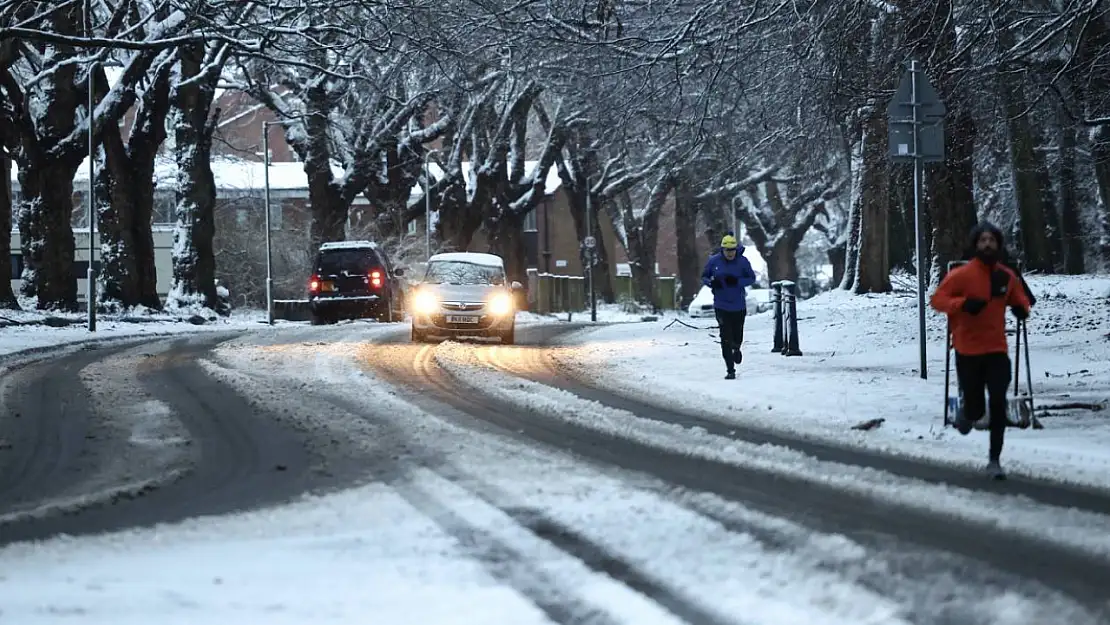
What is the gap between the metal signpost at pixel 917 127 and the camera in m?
16.0

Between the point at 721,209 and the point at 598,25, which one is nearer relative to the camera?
the point at 598,25

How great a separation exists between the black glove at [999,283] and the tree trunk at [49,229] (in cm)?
2888

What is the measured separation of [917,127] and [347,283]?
24694 millimetres

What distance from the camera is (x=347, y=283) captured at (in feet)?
129

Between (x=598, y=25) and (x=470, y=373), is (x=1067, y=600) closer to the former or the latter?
(x=470, y=373)

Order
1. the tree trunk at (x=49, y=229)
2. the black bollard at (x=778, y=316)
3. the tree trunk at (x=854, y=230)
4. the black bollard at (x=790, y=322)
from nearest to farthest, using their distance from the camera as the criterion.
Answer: the black bollard at (x=790, y=322)
the black bollard at (x=778, y=316)
the tree trunk at (x=49, y=229)
the tree trunk at (x=854, y=230)

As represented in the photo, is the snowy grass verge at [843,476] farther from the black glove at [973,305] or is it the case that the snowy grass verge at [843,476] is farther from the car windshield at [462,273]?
the car windshield at [462,273]

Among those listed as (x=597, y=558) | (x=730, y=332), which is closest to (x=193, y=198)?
(x=730, y=332)

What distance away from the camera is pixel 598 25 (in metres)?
21.5

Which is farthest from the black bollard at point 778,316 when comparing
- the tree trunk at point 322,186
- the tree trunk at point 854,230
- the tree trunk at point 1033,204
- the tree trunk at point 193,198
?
the tree trunk at point 322,186

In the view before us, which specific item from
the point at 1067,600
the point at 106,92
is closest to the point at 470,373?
the point at 1067,600

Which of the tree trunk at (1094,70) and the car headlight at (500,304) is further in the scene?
the car headlight at (500,304)

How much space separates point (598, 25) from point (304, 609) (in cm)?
1621

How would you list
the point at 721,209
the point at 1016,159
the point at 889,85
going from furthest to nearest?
the point at 721,209 < the point at 1016,159 < the point at 889,85
